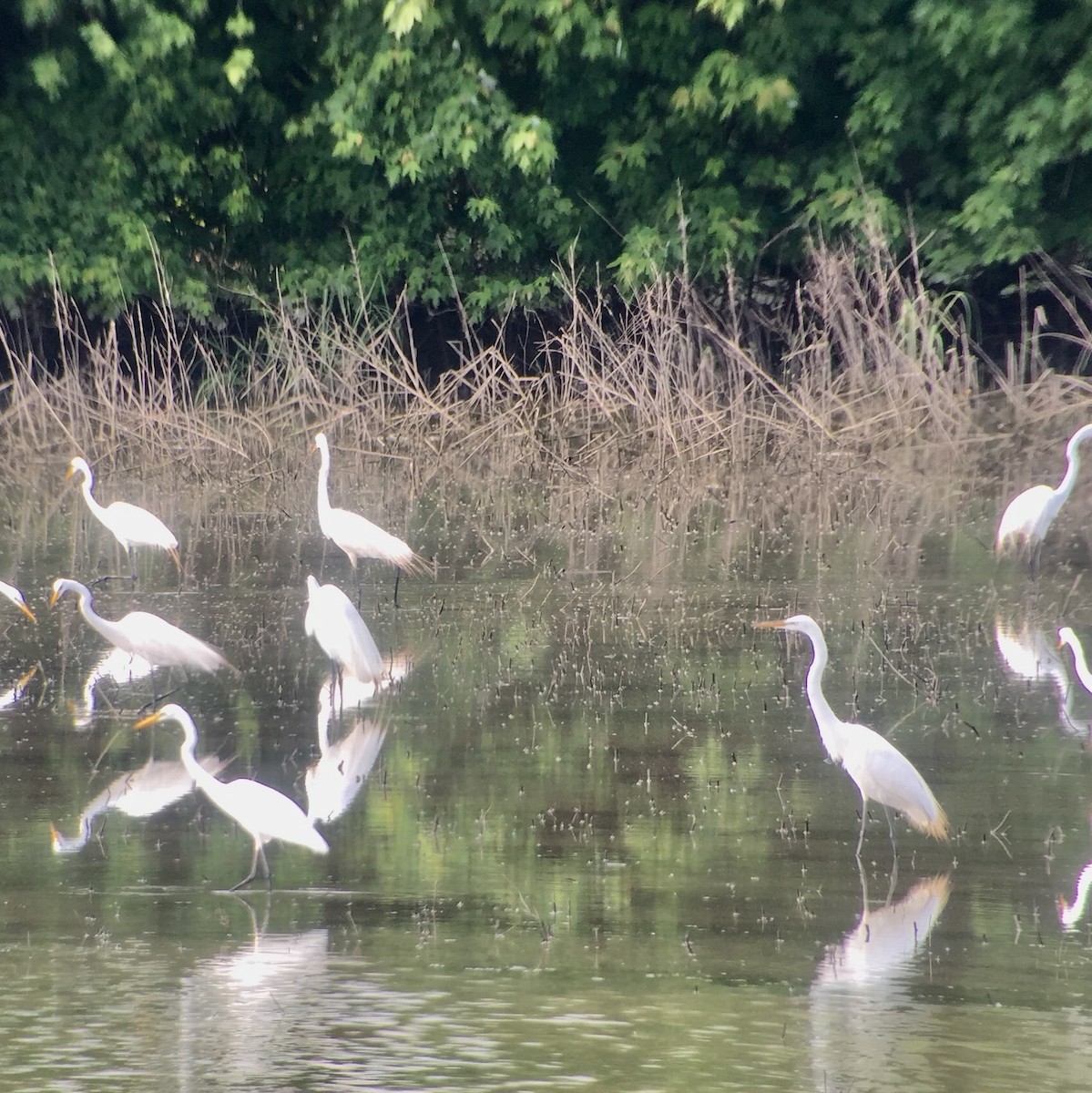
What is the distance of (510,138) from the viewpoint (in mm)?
18203

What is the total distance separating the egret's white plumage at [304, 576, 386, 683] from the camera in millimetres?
8742

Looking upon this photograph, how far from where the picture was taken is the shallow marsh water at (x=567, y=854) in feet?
14.8

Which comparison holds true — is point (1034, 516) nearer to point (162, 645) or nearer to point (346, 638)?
Answer: point (346, 638)

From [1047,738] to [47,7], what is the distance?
13.5 m

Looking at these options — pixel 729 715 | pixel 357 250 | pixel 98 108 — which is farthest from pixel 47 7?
pixel 729 715

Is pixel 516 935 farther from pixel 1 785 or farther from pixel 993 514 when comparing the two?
pixel 993 514

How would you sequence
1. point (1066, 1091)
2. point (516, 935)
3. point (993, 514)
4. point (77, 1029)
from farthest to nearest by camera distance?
point (993, 514)
point (516, 935)
point (77, 1029)
point (1066, 1091)

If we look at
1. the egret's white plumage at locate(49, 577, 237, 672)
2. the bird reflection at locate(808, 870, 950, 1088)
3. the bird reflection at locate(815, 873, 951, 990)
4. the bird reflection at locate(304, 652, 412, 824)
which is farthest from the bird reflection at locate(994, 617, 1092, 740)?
the egret's white plumage at locate(49, 577, 237, 672)

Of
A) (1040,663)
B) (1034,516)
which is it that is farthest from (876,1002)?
(1034,516)

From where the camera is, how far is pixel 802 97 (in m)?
19.5

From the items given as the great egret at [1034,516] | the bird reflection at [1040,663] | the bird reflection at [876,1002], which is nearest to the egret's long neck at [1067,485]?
the great egret at [1034,516]

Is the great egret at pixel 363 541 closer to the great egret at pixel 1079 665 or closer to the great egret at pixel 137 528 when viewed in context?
the great egret at pixel 137 528

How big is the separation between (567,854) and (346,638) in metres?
2.86

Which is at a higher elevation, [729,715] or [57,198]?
[57,198]
